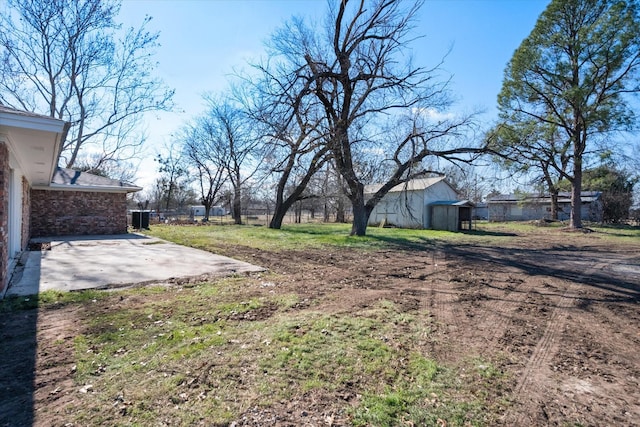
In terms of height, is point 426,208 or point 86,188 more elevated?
point 86,188

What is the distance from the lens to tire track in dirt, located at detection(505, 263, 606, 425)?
2.32 meters

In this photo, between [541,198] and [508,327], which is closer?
[508,327]

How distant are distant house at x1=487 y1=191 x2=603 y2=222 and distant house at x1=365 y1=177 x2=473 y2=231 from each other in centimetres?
847

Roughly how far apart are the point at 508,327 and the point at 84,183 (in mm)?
15812

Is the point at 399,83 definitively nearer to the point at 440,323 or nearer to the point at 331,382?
the point at 440,323

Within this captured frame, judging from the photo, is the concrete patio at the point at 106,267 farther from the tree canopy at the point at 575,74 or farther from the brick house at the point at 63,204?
the tree canopy at the point at 575,74

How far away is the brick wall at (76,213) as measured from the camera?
13.3 m

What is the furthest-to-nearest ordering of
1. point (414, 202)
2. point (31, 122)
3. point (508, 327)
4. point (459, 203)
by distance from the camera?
point (414, 202), point (459, 203), point (31, 122), point (508, 327)

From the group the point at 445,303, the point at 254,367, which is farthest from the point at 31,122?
the point at 445,303

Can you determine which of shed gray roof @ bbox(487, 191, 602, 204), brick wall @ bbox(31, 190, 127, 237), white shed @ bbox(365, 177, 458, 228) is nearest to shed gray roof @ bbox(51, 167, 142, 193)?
brick wall @ bbox(31, 190, 127, 237)

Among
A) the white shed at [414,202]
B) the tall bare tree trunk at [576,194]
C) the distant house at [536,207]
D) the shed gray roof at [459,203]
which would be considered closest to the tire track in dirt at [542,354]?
the shed gray roof at [459,203]

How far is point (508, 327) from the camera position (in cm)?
397

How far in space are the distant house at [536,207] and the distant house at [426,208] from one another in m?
8.47

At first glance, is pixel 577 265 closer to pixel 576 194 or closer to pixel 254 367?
pixel 254 367
